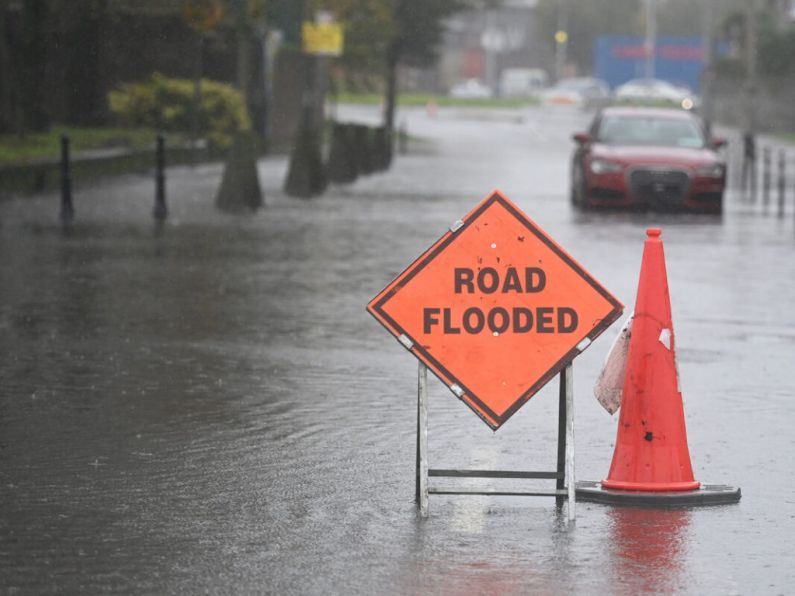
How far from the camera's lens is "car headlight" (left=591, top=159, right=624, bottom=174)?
27125mm

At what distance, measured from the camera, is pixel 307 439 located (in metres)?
9.05

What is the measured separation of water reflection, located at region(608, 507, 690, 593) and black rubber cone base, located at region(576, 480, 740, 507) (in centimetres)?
5

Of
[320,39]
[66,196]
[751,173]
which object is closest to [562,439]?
[66,196]

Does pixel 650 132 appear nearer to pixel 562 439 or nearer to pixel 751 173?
pixel 751 173

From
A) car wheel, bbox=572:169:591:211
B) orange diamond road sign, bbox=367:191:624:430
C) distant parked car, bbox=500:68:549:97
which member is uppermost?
orange diamond road sign, bbox=367:191:624:430

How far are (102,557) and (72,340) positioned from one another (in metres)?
5.93

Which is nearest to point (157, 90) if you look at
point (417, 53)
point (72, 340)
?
point (417, 53)

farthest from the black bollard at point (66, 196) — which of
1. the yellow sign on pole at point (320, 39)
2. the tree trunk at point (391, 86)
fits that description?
the tree trunk at point (391, 86)

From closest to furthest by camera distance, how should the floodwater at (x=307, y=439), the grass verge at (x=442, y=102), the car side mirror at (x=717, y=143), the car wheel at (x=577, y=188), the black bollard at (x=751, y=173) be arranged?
1. the floodwater at (x=307, y=439)
2. the car wheel at (x=577, y=188)
3. the car side mirror at (x=717, y=143)
4. the black bollard at (x=751, y=173)
5. the grass verge at (x=442, y=102)

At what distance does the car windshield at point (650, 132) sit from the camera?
92.8ft

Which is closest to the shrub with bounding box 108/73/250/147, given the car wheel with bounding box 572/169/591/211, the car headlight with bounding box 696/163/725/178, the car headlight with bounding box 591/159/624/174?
the car wheel with bounding box 572/169/591/211

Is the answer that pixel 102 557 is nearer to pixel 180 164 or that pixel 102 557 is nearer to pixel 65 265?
pixel 65 265

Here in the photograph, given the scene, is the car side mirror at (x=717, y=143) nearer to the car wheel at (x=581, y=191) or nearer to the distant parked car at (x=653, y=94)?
the car wheel at (x=581, y=191)

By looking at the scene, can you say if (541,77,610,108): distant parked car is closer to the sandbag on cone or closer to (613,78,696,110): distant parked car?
(613,78,696,110): distant parked car
